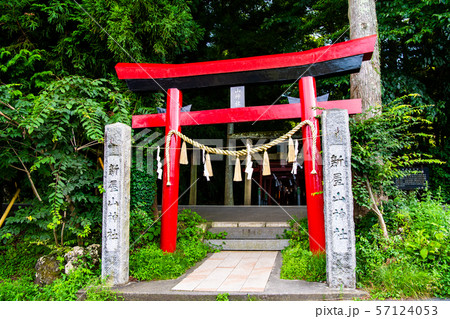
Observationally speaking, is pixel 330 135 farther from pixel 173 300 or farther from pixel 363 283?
pixel 173 300

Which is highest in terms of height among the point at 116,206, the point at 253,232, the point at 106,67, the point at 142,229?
the point at 106,67

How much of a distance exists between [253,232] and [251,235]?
85 mm

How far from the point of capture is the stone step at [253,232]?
23.4 ft

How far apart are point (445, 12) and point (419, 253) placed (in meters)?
6.55

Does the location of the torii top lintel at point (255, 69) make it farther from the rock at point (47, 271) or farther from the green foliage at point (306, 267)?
the rock at point (47, 271)

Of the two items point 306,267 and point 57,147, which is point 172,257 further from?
point 57,147

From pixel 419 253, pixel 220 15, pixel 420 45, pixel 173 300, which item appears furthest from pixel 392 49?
pixel 173 300

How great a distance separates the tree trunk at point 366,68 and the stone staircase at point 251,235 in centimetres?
347

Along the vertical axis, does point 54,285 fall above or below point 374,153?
below

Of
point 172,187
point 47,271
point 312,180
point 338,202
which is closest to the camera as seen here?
point 338,202

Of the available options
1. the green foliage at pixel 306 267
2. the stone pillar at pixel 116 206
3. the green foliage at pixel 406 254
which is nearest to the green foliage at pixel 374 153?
the green foliage at pixel 406 254

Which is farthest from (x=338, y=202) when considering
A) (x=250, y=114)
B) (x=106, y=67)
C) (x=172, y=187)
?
(x=106, y=67)

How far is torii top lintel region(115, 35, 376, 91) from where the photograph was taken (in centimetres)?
564

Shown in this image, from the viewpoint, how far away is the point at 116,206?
4.81 meters
